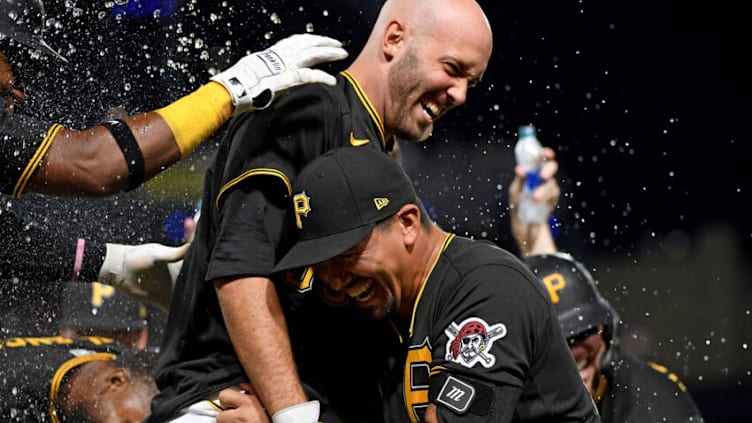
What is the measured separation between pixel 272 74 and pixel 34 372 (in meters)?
2.21

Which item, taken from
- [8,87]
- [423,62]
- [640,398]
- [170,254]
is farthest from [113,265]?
[640,398]

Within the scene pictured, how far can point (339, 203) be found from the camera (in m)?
2.97

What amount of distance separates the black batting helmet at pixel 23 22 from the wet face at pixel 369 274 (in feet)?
4.87

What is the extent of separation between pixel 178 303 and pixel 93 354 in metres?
1.87

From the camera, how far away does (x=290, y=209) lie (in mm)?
3127

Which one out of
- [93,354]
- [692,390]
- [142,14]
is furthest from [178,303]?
[692,390]

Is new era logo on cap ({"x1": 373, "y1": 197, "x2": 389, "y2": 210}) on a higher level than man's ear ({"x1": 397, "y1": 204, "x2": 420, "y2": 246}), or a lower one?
higher

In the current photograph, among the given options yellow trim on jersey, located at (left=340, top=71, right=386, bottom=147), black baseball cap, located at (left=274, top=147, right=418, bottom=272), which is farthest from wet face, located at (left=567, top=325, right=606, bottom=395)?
→ black baseball cap, located at (left=274, top=147, right=418, bottom=272)

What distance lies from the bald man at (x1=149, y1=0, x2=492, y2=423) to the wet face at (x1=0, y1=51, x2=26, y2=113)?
79cm

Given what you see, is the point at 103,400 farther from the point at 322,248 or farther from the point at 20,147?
the point at 322,248

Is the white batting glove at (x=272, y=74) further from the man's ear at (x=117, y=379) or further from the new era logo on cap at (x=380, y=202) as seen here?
the man's ear at (x=117, y=379)

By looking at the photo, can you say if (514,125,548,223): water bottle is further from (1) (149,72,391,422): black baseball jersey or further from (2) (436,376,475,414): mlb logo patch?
(2) (436,376,475,414): mlb logo patch

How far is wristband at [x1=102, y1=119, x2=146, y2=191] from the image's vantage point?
334 cm

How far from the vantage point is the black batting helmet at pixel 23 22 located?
12.2ft
